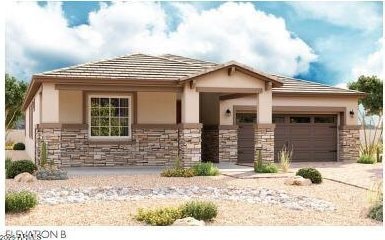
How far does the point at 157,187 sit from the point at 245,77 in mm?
5879

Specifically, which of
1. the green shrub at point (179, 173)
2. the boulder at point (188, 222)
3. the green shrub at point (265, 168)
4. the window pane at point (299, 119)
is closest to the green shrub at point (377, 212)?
the boulder at point (188, 222)

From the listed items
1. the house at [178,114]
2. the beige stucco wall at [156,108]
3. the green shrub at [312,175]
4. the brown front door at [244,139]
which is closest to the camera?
the green shrub at [312,175]

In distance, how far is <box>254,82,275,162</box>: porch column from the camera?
59.0 feet

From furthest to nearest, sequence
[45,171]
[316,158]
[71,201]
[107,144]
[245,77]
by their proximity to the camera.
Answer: [316,158] < [107,144] < [245,77] < [45,171] < [71,201]

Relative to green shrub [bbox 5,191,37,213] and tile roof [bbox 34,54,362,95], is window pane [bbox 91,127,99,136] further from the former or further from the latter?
green shrub [bbox 5,191,37,213]

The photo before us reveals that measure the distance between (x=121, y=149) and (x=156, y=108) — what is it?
1.94 meters

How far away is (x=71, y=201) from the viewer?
36.7 feet

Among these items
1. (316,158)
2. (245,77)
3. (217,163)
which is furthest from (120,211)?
(316,158)

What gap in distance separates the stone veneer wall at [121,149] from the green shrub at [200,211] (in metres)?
9.77

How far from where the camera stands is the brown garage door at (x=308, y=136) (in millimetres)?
22000

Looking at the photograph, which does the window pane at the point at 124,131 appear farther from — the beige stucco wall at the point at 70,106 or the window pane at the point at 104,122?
the beige stucco wall at the point at 70,106

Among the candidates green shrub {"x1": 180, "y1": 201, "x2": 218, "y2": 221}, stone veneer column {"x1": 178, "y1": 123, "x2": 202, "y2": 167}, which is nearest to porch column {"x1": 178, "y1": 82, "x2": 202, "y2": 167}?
stone veneer column {"x1": 178, "y1": 123, "x2": 202, "y2": 167}

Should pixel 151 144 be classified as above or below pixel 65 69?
below
